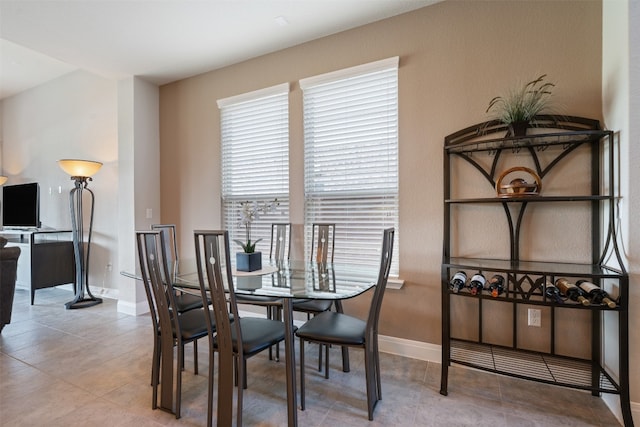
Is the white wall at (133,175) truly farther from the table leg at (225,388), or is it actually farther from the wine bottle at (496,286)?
the wine bottle at (496,286)

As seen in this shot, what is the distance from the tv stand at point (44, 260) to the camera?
4121 millimetres

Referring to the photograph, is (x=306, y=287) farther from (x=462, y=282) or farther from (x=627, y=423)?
(x=627, y=423)

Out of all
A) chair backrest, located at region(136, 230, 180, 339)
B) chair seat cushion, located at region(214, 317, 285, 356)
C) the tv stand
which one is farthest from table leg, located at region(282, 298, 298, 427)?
the tv stand

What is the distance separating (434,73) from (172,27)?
2318mm

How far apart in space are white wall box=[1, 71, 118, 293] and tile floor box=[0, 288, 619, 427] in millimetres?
1899

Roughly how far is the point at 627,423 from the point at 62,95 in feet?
23.2

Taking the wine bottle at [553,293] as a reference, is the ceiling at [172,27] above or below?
above

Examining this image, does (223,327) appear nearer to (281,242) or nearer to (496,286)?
(281,242)

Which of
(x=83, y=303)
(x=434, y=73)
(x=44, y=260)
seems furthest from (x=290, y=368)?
(x=44, y=260)

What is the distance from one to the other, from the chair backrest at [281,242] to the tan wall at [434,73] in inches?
5.7

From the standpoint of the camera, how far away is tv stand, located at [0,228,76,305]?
4.12m

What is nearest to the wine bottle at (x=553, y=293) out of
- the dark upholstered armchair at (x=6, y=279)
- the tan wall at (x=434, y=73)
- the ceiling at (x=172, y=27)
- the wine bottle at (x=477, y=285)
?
the wine bottle at (x=477, y=285)

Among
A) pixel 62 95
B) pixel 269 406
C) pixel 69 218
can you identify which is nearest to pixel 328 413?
pixel 269 406

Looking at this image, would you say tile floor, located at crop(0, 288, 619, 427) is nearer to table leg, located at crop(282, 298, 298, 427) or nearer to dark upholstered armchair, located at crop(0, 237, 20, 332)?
table leg, located at crop(282, 298, 298, 427)
